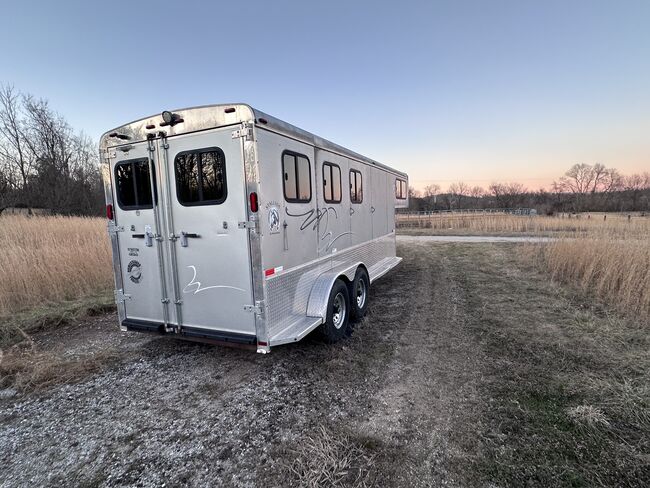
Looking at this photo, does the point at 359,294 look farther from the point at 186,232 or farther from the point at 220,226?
the point at 186,232

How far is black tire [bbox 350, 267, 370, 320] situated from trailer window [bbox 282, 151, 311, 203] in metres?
1.62

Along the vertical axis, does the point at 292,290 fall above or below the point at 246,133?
below

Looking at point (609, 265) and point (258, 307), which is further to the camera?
point (609, 265)

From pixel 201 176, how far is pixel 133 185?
93 cm

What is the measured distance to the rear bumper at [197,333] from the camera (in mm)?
3219

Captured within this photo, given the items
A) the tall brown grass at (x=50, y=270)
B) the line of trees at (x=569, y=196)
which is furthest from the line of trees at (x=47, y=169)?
the line of trees at (x=569, y=196)

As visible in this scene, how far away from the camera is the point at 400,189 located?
8.98 m

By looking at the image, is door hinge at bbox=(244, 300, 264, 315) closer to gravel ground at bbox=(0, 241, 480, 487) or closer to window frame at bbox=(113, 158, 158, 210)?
gravel ground at bbox=(0, 241, 480, 487)

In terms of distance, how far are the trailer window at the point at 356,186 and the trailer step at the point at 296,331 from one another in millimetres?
2353

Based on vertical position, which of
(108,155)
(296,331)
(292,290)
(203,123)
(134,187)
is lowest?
(296,331)

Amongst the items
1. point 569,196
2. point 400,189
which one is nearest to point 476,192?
point 569,196

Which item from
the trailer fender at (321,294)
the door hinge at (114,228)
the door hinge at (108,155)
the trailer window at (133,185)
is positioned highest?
the door hinge at (108,155)

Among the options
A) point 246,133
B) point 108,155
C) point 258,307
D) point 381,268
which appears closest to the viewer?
point 246,133

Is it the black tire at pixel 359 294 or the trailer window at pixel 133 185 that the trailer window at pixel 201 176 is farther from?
the black tire at pixel 359 294
